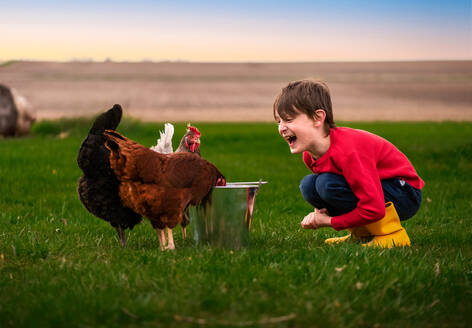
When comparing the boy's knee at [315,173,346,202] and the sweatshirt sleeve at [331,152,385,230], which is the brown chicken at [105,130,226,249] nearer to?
the boy's knee at [315,173,346,202]

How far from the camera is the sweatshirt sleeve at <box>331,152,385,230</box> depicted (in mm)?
3662

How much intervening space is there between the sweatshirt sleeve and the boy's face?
0.30 m

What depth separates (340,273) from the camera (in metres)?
3.01

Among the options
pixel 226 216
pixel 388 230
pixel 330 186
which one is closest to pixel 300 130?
pixel 330 186

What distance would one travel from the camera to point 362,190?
3.68 meters

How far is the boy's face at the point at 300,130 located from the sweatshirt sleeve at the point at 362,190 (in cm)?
30

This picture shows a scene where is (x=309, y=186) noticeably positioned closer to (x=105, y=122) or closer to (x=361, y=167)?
(x=361, y=167)

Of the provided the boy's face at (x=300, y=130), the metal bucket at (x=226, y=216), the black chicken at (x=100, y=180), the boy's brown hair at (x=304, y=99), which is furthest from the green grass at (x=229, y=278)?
the boy's brown hair at (x=304, y=99)

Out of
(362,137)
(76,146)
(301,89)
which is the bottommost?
(76,146)

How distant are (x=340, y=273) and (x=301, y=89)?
4.54ft

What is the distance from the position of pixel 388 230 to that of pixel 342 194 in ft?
1.63

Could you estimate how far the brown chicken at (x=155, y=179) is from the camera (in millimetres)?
3389

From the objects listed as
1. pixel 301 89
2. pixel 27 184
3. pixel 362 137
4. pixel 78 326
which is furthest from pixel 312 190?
pixel 27 184

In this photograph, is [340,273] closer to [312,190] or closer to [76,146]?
[312,190]
